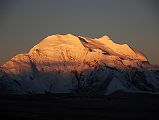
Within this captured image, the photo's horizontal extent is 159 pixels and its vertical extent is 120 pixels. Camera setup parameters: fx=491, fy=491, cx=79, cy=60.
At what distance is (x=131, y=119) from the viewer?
95375 mm

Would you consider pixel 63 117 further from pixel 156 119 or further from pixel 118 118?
pixel 156 119

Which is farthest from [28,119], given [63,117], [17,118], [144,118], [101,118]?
[144,118]

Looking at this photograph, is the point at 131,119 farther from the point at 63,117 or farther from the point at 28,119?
the point at 28,119

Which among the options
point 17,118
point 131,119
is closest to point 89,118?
point 131,119

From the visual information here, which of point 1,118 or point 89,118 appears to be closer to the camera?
point 1,118

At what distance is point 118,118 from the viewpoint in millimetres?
98875

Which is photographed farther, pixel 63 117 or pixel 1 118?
pixel 63 117

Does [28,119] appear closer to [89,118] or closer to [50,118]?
[50,118]

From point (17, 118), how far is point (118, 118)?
2034 cm

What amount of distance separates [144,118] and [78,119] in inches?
520

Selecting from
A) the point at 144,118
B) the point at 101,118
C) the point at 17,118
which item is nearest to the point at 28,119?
the point at 17,118

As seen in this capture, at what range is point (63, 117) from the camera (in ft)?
325

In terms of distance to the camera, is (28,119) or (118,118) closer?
(28,119)

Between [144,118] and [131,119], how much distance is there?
3187 mm
